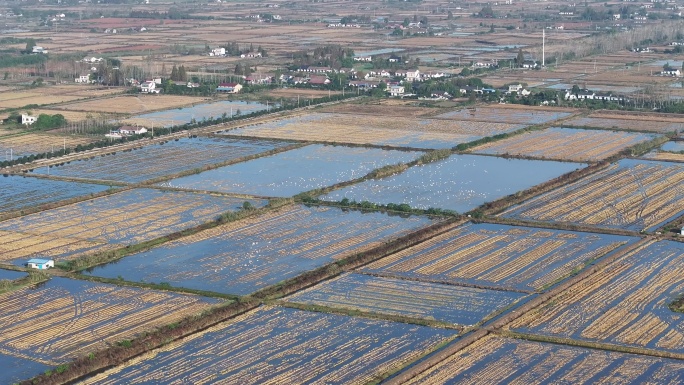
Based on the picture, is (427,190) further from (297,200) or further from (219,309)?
(219,309)

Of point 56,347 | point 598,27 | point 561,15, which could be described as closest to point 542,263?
point 56,347

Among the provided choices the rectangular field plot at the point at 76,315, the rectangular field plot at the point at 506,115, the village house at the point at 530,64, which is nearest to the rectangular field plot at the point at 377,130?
the rectangular field plot at the point at 506,115

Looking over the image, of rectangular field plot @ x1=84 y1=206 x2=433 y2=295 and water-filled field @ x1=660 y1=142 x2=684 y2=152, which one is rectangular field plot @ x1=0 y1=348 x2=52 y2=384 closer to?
rectangular field plot @ x1=84 y1=206 x2=433 y2=295

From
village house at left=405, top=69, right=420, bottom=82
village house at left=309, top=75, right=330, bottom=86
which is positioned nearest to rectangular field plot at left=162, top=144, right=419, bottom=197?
village house at left=309, top=75, right=330, bottom=86

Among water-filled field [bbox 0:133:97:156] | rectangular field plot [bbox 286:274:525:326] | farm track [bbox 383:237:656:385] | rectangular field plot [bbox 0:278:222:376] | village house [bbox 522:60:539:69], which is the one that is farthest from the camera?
village house [bbox 522:60:539:69]

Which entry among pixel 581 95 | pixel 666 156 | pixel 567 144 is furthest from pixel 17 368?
pixel 581 95

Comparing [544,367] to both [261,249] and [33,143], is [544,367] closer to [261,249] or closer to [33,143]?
[261,249]

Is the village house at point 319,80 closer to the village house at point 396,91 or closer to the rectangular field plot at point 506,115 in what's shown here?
the village house at point 396,91
